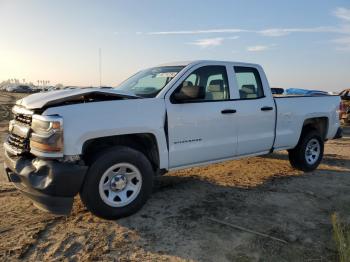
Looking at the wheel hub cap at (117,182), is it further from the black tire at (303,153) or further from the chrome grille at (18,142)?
A: the black tire at (303,153)

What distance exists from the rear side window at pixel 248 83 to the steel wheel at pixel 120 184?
227 cm

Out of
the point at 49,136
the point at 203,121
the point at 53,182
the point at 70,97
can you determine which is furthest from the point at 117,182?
the point at 203,121

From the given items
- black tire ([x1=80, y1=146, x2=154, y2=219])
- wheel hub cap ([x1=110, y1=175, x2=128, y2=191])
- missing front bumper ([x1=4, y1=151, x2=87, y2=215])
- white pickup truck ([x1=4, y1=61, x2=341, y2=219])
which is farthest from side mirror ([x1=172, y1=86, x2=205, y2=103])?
missing front bumper ([x1=4, y1=151, x2=87, y2=215])

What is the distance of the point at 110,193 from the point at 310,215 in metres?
2.56

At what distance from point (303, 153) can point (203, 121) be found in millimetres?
2792

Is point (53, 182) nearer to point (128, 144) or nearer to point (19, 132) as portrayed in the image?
point (19, 132)

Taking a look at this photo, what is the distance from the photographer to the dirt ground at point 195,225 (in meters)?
3.71

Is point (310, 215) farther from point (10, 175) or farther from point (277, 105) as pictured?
point (10, 175)

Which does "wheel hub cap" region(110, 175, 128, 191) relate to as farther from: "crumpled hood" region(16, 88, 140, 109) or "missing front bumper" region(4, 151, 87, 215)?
"crumpled hood" region(16, 88, 140, 109)

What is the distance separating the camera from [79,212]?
4.74 metres

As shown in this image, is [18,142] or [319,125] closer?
[18,142]

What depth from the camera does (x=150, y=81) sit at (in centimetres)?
554

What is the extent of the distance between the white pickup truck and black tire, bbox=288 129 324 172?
0.71 metres

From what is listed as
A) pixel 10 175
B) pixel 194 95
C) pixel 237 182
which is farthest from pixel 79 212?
pixel 237 182
